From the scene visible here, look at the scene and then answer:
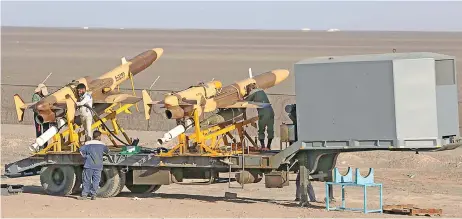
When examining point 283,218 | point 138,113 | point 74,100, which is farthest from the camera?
point 138,113

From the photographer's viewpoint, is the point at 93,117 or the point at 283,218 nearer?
the point at 283,218

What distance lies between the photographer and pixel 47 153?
26.5 metres

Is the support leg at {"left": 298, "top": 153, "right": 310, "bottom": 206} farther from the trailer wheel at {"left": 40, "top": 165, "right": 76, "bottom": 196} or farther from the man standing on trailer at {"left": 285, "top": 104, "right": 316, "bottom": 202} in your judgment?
the trailer wheel at {"left": 40, "top": 165, "right": 76, "bottom": 196}

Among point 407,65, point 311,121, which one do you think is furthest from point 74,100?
point 407,65

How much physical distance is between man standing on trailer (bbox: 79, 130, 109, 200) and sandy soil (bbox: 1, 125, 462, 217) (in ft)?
1.13

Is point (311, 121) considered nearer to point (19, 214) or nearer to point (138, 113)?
point (19, 214)

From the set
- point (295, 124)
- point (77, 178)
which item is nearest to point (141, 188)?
A: point (77, 178)

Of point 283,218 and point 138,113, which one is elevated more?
point 138,113

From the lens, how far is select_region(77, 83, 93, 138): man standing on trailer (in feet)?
85.5

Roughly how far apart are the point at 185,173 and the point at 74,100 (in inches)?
115

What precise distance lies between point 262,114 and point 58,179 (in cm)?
459

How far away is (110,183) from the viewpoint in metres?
26.1

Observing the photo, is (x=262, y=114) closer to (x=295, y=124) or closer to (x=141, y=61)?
(x=295, y=124)

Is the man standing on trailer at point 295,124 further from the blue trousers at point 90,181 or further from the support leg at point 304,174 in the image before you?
the blue trousers at point 90,181
